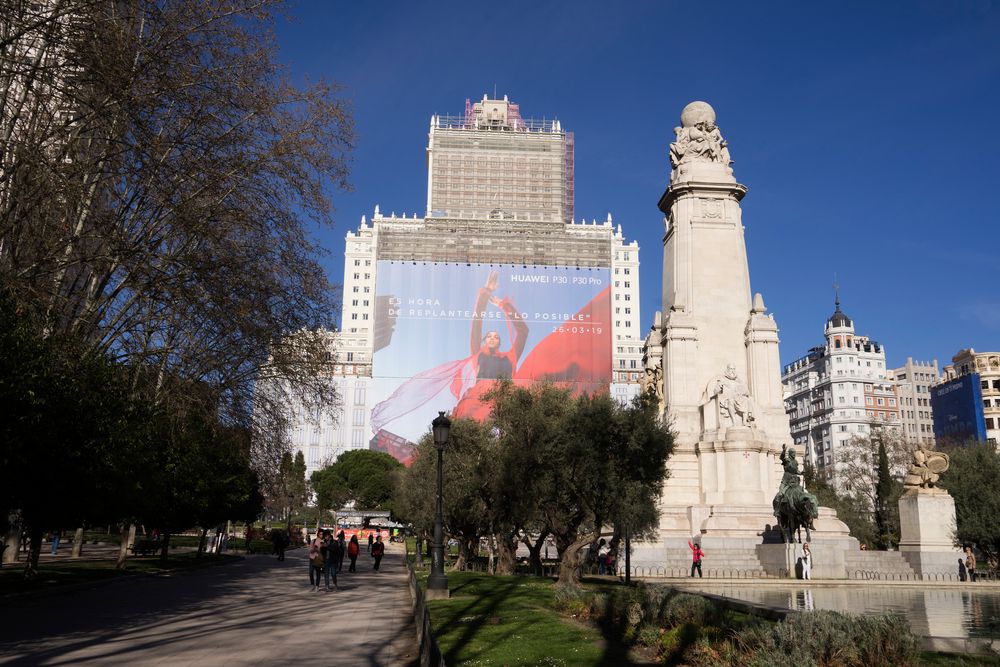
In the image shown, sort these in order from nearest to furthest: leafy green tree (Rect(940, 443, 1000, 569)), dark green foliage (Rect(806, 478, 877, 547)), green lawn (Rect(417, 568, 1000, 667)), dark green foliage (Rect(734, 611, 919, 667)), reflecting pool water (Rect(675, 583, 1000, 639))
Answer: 1. dark green foliage (Rect(734, 611, 919, 667))
2. green lawn (Rect(417, 568, 1000, 667))
3. reflecting pool water (Rect(675, 583, 1000, 639))
4. leafy green tree (Rect(940, 443, 1000, 569))
5. dark green foliage (Rect(806, 478, 877, 547))

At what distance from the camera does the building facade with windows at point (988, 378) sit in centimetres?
10369

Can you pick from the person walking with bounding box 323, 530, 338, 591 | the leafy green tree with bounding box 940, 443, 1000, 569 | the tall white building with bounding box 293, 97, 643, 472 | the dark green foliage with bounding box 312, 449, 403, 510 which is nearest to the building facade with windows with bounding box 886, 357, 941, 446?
the tall white building with bounding box 293, 97, 643, 472

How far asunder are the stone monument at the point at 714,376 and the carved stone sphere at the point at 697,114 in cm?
7

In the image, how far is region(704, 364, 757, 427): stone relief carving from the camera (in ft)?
117

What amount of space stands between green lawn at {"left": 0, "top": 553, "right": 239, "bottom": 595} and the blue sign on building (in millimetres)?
90452

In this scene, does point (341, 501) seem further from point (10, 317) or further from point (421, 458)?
point (10, 317)

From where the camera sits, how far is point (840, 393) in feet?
404

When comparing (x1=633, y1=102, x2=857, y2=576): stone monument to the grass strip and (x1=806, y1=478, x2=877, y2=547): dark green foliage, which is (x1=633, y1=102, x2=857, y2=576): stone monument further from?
the grass strip

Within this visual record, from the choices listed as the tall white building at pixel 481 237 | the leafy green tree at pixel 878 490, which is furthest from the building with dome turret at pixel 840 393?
the leafy green tree at pixel 878 490

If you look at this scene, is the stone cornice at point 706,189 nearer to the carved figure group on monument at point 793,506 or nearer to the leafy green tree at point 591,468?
the carved figure group on monument at point 793,506

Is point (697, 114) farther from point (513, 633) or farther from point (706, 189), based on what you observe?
point (513, 633)

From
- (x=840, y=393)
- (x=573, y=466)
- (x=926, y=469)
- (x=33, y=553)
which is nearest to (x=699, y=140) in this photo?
(x=926, y=469)

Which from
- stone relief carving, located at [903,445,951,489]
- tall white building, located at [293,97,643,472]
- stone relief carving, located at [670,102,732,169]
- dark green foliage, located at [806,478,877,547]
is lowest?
dark green foliage, located at [806,478,877,547]

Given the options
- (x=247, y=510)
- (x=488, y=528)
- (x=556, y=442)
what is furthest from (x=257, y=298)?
(x=247, y=510)
